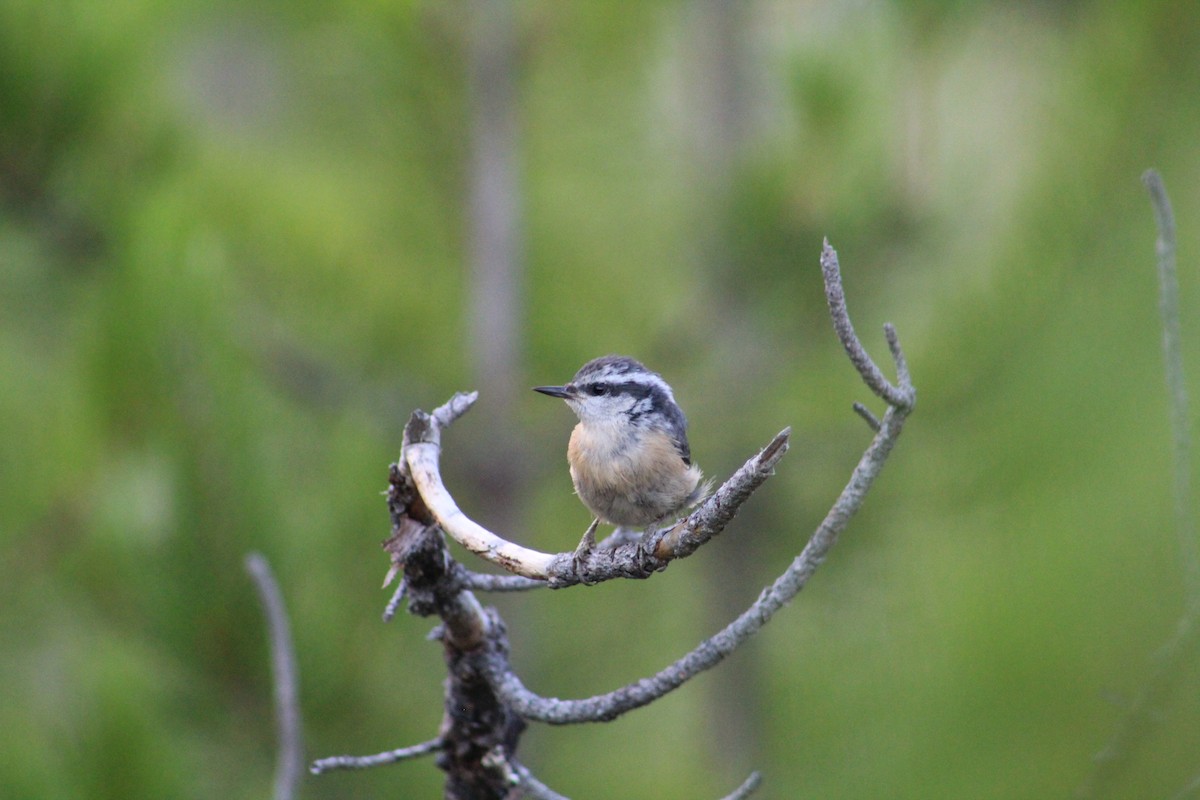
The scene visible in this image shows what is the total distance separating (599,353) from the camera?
12.5 ft

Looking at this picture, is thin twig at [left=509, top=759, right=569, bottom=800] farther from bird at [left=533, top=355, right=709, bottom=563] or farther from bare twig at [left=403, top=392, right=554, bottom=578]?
bird at [left=533, top=355, right=709, bottom=563]

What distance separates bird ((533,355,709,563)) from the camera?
1974 millimetres

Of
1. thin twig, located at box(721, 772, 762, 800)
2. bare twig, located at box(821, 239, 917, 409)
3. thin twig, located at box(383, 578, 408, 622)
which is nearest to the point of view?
bare twig, located at box(821, 239, 917, 409)

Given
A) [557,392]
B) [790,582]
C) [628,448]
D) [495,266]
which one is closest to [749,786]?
[790,582]

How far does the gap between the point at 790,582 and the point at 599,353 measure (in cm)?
270

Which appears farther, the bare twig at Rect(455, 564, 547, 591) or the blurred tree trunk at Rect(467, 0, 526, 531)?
the blurred tree trunk at Rect(467, 0, 526, 531)

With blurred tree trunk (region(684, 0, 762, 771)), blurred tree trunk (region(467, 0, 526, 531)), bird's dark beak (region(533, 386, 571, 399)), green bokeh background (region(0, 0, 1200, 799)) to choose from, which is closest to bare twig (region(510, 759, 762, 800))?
bird's dark beak (region(533, 386, 571, 399))

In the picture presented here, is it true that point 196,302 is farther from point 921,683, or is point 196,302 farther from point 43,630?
point 921,683

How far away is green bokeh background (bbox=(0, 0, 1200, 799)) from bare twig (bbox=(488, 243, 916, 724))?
114 centimetres

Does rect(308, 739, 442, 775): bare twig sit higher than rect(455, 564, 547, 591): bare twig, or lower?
lower

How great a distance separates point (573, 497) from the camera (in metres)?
4.11

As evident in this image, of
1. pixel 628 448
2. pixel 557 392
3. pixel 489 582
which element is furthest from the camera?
pixel 557 392

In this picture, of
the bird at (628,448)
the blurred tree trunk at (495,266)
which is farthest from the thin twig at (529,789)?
the blurred tree trunk at (495,266)

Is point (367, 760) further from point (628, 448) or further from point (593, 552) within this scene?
point (628, 448)
